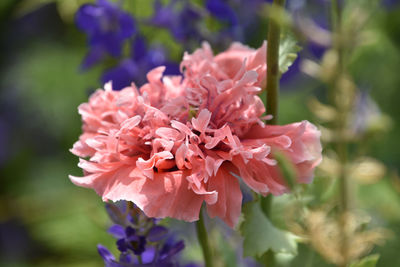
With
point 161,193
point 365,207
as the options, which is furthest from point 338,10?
point 365,207

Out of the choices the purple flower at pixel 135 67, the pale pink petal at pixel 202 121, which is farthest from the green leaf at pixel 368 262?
the purple flower at pixel 135 67

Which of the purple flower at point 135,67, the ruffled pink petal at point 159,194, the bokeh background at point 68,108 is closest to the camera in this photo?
the ruffled pink petal at point 159,194

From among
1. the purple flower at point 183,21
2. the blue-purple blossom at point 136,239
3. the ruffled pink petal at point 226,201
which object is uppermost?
the purple flower at point 183,21

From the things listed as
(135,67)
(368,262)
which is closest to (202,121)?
(368,262)

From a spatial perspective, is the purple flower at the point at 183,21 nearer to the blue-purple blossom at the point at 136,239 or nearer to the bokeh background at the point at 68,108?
the bokeh background at the point at 68,108

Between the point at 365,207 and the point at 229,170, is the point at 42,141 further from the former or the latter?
the point at 229,170

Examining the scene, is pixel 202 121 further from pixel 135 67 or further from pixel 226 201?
pixel 135 67

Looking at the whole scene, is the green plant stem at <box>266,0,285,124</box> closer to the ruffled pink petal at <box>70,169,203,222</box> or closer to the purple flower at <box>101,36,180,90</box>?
the ruffled pink petal at <box>70,169,203,222</box>
